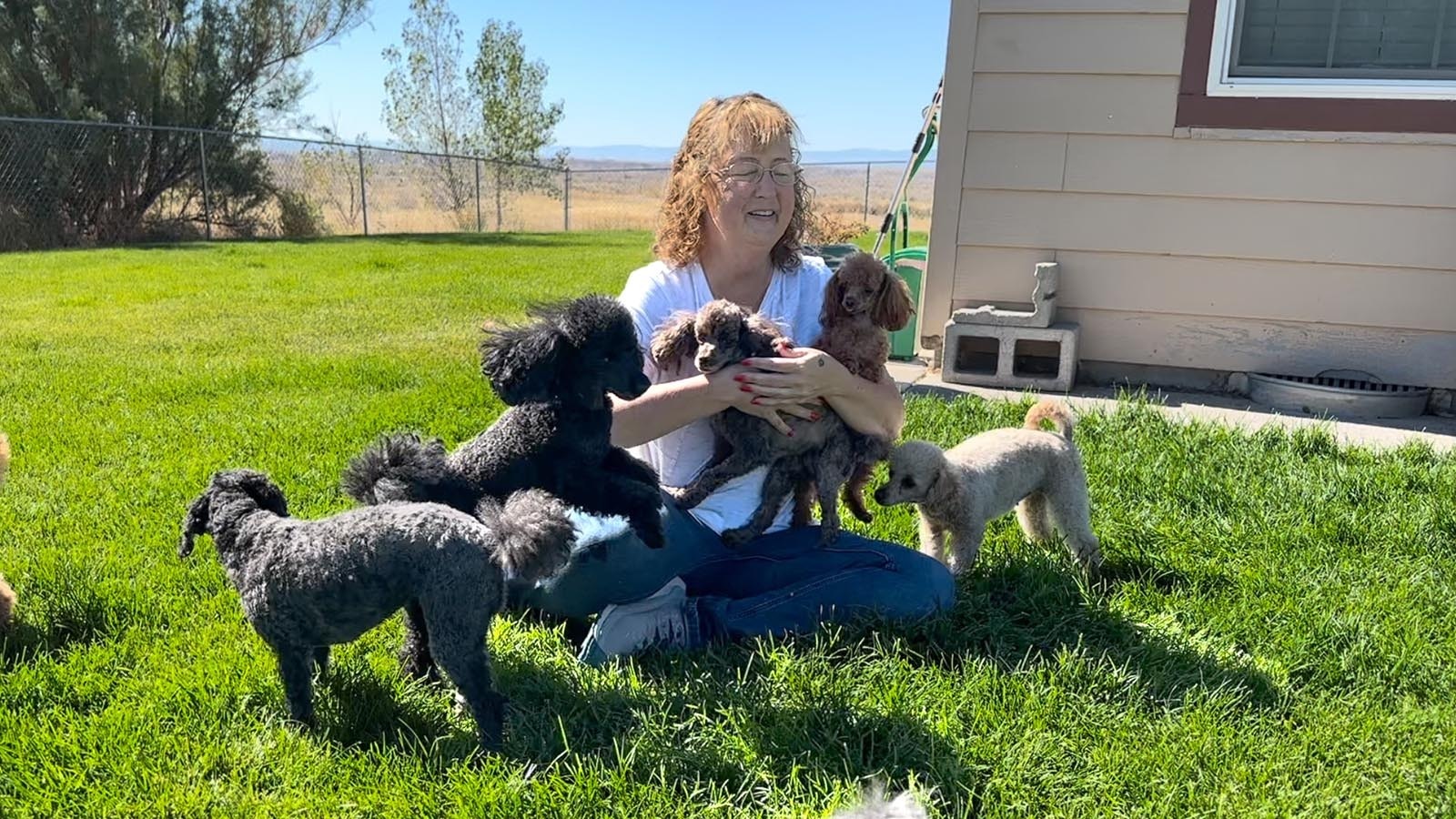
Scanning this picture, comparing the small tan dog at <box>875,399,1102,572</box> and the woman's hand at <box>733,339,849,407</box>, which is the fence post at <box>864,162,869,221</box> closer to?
the small tan dog at <box>875,399,1102,572</box>

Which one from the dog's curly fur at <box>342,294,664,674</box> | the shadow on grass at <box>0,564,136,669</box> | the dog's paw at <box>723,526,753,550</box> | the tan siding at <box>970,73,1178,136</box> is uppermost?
the tan siding at <box>970,73,1178,136</box>

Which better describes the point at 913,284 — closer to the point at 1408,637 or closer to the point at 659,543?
the point at 1408,637

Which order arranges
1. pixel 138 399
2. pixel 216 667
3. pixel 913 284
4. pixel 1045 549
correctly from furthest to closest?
pixel 913 284
pixel 138 399
pixel 1045 549
pixel 216 667

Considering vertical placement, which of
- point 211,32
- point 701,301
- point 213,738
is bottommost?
point 213,738

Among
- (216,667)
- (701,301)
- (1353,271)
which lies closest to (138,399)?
(216,667)

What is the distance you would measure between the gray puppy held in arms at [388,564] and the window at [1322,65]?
519cm

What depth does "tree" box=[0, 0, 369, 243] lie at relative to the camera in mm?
15047

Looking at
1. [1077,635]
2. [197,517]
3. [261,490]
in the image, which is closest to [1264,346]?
[1077,635]

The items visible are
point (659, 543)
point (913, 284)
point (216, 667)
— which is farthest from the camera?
point (913, 284)

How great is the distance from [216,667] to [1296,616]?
330 centimetres

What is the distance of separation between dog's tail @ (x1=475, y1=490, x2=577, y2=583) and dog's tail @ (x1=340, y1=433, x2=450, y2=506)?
7.9 inches

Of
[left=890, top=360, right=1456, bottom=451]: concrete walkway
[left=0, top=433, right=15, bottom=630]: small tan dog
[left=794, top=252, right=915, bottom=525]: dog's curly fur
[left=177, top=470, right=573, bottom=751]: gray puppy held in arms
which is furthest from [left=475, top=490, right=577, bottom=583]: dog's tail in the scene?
[left=890, top=360, right=1456, bottom=451]: concrete walkway

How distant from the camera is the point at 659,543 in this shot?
227cm

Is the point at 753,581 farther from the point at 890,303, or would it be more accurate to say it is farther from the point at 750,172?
the point at 750,172
